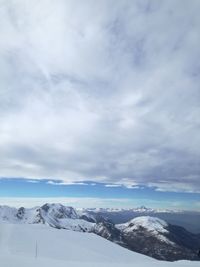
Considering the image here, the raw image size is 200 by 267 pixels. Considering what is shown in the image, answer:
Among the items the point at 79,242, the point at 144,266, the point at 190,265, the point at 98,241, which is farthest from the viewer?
the point at 98,241

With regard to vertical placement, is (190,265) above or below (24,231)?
below

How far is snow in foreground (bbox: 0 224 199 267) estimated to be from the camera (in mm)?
18062

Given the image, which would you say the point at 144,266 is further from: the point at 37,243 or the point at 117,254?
the point at 37,243

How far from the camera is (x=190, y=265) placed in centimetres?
1889

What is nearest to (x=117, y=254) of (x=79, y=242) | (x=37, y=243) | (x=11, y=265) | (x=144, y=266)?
(x=79, y=242)

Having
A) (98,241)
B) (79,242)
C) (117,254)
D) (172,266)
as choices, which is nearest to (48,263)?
(172,266)

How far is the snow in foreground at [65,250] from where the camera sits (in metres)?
18.1

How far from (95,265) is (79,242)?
11.4 metres

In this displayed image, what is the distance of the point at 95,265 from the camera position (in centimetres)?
1655

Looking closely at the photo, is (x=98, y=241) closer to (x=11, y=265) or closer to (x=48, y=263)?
(x=48, y=263)

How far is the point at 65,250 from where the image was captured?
23.3 metres

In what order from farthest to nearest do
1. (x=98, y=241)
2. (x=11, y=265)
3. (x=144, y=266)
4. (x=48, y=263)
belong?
(x=98, y=241) → (x=144, y=266) → (x=48, y=263) → (x=11, y=265)

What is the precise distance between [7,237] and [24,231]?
4.38 m

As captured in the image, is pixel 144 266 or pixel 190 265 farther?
pixel 190 265
